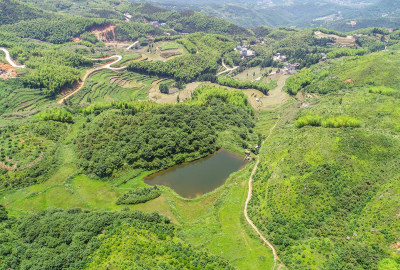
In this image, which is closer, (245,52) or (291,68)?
(291,68)

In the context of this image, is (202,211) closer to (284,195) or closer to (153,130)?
(284,195)

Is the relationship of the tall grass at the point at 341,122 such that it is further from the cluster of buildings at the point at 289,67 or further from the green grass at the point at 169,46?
the green grass at the point at 169,46

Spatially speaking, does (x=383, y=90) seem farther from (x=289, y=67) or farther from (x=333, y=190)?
(x=333, y=190)

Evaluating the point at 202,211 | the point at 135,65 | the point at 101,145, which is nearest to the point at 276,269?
the point at 202,211

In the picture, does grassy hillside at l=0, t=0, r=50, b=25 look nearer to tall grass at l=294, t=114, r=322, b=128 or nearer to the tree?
the tree

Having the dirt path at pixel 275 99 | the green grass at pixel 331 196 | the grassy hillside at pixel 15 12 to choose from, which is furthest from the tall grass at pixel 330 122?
the grassy hillside at pixel 15 12

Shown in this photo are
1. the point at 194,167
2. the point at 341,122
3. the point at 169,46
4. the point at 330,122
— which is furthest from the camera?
the point at 169,46

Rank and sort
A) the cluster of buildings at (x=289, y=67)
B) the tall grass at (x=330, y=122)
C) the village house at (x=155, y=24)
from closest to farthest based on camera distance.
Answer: the tall grass at (x=330, y=122)
the cluster of buildings at (x=289, y=67)
the village house at (x=155, y=24)

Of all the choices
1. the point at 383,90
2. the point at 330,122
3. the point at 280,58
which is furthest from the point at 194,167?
the point at 280,58

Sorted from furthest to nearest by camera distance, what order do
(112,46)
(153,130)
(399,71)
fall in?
(112,46) → (399,71) → (153,130)
